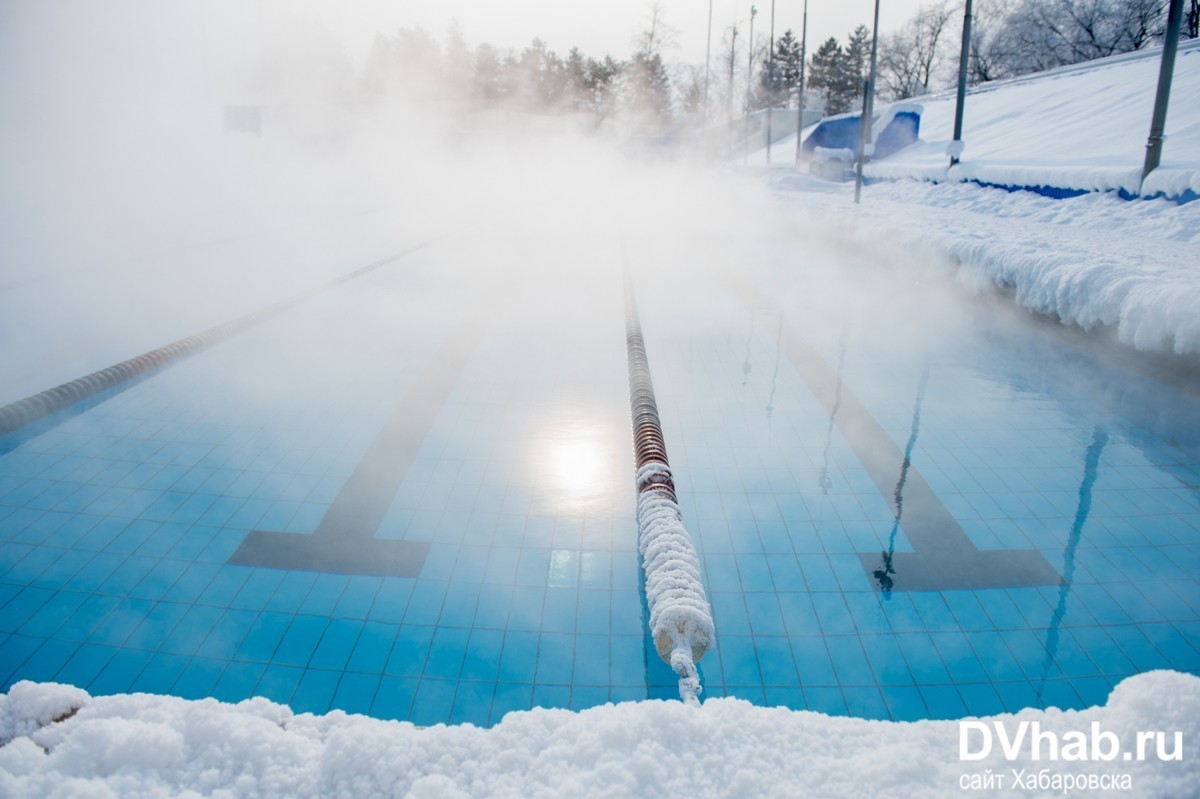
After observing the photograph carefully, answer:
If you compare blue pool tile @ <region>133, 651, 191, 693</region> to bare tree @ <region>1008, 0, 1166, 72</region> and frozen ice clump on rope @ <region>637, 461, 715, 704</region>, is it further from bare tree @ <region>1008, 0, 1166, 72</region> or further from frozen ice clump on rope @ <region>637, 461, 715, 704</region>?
bare tree @ <region>1008, 0, 1166, 72</region>

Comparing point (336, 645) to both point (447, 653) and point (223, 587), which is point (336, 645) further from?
point (223, 587)

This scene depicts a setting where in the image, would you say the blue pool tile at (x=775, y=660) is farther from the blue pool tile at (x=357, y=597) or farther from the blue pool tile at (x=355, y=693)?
the blue pool tile at (x=357, y=597)

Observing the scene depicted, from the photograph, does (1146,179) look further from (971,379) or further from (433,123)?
(433,123)

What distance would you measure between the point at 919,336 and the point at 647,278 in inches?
143

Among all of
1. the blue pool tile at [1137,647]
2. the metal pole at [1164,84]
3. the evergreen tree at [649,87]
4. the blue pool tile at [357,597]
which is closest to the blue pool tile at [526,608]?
the blue pool tile at [357,597]

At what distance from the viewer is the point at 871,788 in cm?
114

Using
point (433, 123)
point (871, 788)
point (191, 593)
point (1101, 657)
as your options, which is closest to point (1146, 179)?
point (1101, 657)

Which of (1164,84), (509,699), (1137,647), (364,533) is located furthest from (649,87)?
(509,699)

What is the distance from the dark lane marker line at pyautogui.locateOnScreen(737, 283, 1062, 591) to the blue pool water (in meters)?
0.02

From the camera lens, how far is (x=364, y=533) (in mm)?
3160

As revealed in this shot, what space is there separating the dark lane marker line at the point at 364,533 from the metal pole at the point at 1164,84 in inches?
304

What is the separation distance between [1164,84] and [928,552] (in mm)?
6714

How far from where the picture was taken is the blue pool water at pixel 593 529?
2.36 m

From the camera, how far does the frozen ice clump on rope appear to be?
2.12m
